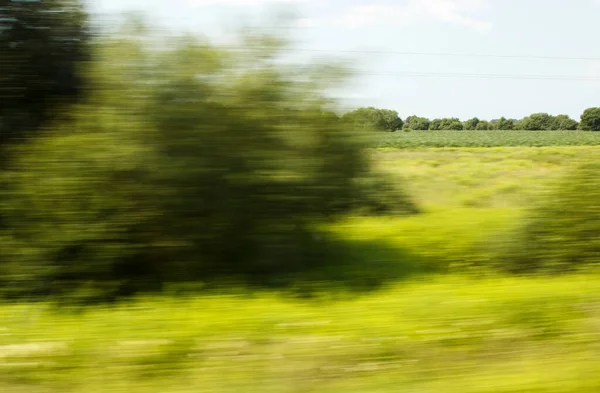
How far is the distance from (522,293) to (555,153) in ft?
88.9

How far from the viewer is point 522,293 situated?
652 centimetres

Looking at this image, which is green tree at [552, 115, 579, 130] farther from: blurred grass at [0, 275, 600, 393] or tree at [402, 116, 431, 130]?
blurred grass at [0, 275, 600, 393]

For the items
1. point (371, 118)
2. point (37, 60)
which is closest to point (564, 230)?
point (371, 118)

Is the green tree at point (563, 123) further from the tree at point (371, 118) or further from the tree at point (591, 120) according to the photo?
the tree at point (371, 118)

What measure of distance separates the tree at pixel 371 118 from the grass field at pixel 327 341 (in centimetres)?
235

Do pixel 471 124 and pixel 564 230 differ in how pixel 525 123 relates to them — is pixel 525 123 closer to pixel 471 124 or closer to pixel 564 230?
pixel 471 124

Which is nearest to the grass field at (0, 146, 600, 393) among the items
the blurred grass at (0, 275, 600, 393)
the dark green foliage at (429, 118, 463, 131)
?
the blurred grass at (0, 275, 600, 393)

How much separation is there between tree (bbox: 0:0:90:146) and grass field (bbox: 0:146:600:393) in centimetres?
292

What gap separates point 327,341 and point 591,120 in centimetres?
6571

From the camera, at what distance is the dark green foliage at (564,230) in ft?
27.4

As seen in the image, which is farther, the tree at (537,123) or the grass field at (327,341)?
the tree at (537,123)

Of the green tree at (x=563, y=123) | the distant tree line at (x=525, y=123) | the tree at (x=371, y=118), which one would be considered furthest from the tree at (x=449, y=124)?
the tree at (x=371, y=118)

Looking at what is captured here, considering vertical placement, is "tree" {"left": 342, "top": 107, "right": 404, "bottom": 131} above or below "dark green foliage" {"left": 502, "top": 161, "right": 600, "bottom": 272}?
above

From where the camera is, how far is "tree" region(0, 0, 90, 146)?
839cm
